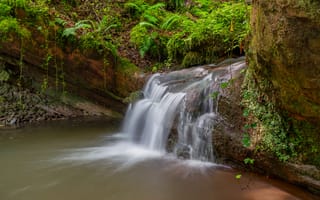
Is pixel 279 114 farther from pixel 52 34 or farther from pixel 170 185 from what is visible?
pixel 52 34

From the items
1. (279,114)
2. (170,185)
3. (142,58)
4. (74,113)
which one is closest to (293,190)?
(279,114)

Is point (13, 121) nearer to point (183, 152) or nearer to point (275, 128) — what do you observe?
point (183, 152)

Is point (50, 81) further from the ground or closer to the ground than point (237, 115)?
further from the ground

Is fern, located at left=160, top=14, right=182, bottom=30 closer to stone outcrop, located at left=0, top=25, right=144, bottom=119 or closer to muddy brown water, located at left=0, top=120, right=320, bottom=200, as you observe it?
stone outcrop, located at left=0, top=25, right=144, bottom=119

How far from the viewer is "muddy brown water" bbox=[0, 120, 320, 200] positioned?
3.78m

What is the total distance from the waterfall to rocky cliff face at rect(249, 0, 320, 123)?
1.29 meters

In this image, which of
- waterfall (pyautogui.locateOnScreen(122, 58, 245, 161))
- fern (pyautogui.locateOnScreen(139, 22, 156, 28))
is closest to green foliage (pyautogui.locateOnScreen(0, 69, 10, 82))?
waterfall (pyautogui.locateOnScreen(122, 58, 245, 161))

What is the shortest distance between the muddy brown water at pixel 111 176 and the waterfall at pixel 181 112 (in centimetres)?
25

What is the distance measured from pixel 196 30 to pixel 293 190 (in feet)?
15.1

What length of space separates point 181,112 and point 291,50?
2.52 m

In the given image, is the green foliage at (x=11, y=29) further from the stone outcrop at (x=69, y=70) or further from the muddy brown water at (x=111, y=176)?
the muddy brown water at (x=111, y=176)

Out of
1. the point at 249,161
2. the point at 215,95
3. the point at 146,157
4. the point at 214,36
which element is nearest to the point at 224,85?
the point at 215,95

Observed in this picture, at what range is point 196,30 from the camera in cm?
746

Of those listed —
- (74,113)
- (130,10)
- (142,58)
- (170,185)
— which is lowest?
(170,185)
